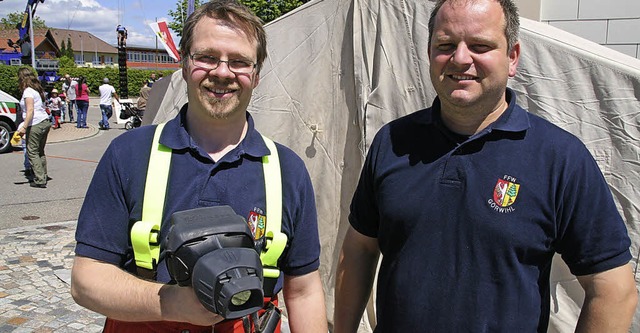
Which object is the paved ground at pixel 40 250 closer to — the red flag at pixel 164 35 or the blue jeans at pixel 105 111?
the red flag at pixel 164 35

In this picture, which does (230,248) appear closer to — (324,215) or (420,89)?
(420,89)

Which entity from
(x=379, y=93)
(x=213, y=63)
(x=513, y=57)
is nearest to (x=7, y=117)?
(x=379, y=93)

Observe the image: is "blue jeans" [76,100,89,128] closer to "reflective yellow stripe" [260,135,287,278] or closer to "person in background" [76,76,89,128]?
"person in background" [76,76,89,128]

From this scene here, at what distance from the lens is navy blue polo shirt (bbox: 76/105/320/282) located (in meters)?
1.61

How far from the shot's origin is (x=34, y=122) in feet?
28.7

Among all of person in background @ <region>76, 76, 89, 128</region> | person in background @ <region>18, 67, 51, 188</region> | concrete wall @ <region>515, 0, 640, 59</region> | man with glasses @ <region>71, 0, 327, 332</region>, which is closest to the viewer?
man with glasses @ <region>71, 0, 327, 332</region>

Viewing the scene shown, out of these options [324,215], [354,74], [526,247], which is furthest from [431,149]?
[324,215]

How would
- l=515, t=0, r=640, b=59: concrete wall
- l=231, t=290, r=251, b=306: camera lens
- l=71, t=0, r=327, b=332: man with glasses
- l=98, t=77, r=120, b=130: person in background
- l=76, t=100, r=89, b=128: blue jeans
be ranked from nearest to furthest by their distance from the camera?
l=231, t=290, r=251, b=306: camera lens, l=71, t=0, r=327, b=332: man with glasses, l=515, t=0, r=640, b=59: concrete wall, l=98, t=77, r=120, b=130: person in background, l=76, t=100, r=89, b=128: blue jeans

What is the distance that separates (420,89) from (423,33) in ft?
1.23

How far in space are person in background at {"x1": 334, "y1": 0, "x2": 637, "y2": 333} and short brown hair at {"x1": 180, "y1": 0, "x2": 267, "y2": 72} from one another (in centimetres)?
62

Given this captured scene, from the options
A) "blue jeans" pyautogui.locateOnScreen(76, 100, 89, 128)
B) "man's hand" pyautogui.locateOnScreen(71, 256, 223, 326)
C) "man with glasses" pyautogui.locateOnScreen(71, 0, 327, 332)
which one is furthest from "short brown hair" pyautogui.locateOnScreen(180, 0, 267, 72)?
"blue jeans" pyautogui.locateOnScreen(76, 100, 89, 128)

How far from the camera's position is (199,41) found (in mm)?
1805

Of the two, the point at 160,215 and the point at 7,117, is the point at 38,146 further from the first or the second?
the point at 160,215

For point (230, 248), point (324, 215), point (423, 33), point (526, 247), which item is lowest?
point (324, 215)
